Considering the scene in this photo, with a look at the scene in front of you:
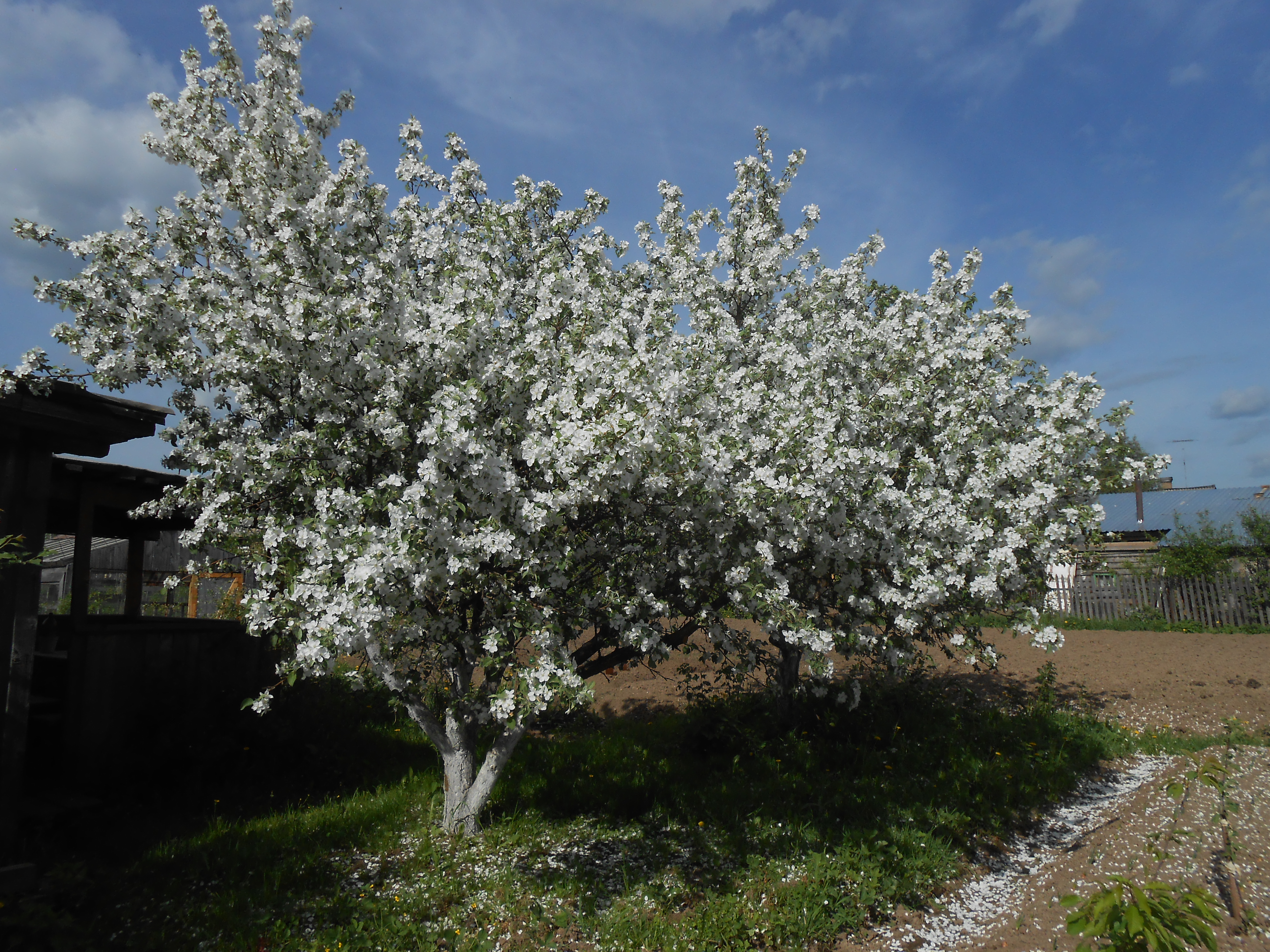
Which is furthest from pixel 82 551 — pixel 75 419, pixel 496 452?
pixel 496 452

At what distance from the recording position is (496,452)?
200 inches

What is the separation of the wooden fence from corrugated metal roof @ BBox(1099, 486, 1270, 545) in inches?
408

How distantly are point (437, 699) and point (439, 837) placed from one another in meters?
1.57

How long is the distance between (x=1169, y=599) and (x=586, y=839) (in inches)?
768

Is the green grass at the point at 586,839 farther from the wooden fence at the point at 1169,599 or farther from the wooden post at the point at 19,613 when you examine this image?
the wooden fence at the point at 1169,599

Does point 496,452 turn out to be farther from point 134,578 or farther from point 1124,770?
point 1124,770

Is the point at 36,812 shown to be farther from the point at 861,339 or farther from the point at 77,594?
the point at 861,339

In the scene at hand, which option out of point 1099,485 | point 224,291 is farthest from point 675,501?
point 1099,485

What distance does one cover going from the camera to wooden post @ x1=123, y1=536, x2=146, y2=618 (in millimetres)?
10242

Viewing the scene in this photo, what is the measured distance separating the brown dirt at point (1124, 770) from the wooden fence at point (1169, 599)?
219 cm

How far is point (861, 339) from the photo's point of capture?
830cm

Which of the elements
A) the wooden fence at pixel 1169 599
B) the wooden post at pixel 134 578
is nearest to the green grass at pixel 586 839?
the wooden post at pixel 134 578

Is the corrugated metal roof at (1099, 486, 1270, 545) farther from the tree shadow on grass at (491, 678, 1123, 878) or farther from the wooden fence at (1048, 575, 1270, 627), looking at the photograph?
the tree shadow on grass at (491, 678, 1123, 878)

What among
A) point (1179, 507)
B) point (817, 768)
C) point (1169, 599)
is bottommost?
point (817, 768)
